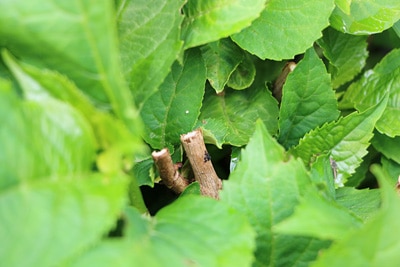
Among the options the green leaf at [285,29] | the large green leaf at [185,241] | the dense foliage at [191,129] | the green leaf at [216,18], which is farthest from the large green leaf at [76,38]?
the green leaf at [285,29]

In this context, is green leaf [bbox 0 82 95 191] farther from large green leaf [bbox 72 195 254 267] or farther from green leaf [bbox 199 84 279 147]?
green leaf [bbox 199 84 279 147]

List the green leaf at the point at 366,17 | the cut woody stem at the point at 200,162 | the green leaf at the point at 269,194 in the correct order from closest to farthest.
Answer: the green leaf at the point at 269,194 → the cut woody stem at the point at 200,162 → the green leaf at the point at 366,17

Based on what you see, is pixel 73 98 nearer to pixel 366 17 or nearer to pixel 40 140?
pixel 40 140

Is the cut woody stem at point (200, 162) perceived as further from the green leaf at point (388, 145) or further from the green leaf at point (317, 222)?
the green leaf at point (388, 145)

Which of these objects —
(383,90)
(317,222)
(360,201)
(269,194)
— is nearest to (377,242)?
(317,222)

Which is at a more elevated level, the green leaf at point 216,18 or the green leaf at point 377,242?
the green leaf at point 216,18

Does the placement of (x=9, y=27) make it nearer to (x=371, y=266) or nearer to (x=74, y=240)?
(x=74, y=240)

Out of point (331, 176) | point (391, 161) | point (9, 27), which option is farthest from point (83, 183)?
point (391, 161)

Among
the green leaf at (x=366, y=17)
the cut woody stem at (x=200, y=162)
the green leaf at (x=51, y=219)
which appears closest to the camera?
A: the green leaf at (x=51, y=219)

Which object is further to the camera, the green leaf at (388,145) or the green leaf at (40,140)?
the green leaf at (388,145)
